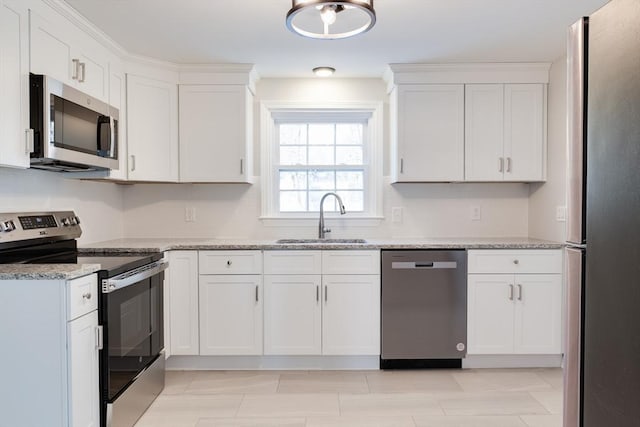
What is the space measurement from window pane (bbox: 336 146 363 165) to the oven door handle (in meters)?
1.71

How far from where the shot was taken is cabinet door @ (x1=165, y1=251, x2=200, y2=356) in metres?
2.85

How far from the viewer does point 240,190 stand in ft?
11.3

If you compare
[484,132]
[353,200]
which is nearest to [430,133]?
[484,132]

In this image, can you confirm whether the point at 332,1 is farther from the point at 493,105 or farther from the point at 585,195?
the point at 493,105

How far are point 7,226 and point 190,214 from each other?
146 cm

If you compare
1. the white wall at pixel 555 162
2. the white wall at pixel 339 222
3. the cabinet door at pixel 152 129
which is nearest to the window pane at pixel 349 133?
the white wall at pixel 339 222

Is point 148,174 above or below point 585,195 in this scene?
above

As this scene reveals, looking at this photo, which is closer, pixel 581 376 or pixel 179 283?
pixel 581 376

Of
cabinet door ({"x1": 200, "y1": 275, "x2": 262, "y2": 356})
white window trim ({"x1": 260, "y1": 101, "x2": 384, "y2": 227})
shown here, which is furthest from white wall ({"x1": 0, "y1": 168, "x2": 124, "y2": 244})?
white window trim ({"x1": 260, "y1": 101, "x2": 384, "y2": 227})

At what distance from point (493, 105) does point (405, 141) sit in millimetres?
734

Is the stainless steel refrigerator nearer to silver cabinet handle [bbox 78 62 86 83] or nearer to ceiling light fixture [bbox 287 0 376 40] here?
ceiling light fixture [bbox 287 0 376 40]

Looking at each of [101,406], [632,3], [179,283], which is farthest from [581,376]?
[179,283]

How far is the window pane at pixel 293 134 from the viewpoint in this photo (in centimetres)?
353

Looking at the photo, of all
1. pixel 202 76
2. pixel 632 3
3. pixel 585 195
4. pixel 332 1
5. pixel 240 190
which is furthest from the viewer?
pixel 240 190
